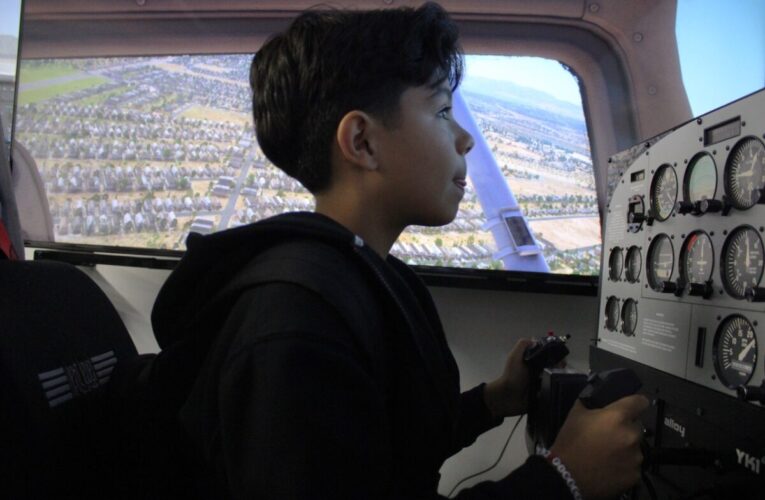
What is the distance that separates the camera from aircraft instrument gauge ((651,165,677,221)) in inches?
45.6

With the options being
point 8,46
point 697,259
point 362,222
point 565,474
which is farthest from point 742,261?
point 8,46

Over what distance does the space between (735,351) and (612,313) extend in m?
0.42

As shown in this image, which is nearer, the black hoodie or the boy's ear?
the black hoodie

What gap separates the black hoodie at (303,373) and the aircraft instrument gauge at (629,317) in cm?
58

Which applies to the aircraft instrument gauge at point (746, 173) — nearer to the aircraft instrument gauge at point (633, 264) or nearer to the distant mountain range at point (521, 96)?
the aircraft instrument gauge at point (633, 264)

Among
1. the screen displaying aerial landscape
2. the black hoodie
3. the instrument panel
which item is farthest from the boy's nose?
the screen displaying aerial landscape

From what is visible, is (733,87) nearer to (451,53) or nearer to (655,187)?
(655,187)

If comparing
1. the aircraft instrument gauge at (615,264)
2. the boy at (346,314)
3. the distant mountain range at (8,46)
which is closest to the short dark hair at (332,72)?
the boy at (346,314)

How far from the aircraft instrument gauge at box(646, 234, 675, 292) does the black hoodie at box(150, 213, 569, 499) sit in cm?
57

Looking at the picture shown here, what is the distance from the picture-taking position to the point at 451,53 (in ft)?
3.40

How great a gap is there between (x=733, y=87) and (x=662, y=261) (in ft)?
3.36

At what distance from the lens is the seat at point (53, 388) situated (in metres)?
0.72

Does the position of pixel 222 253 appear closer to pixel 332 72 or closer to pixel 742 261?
pixel 332 72

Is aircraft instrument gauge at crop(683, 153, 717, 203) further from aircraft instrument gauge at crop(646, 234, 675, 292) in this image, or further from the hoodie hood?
the hoodie hood
